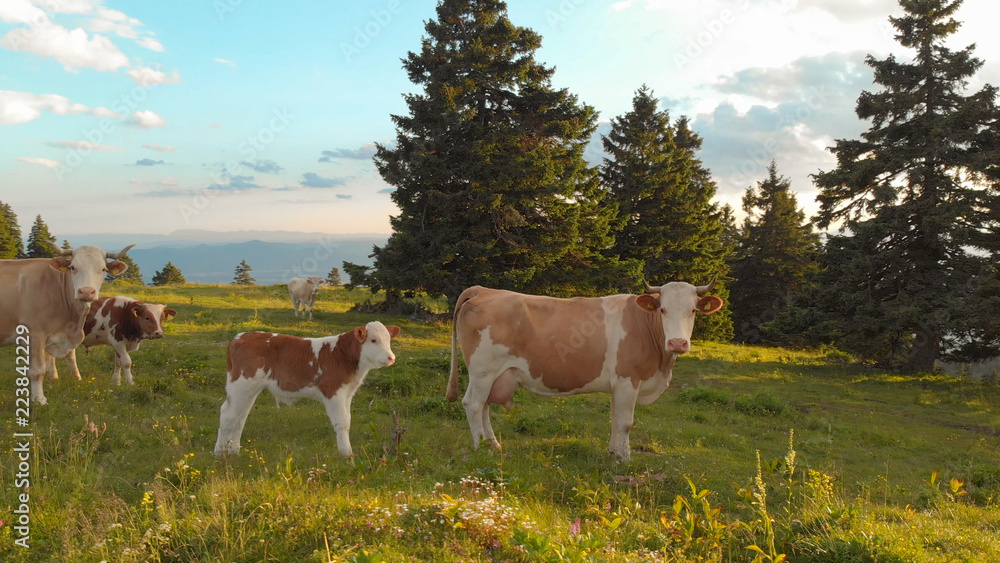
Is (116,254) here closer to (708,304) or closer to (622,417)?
(622,417)

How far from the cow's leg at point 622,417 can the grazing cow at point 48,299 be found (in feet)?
26.4

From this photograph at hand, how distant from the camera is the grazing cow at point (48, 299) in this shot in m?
9.19

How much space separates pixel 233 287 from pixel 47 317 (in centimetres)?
2354

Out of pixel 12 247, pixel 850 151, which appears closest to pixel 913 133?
pixel 850 151

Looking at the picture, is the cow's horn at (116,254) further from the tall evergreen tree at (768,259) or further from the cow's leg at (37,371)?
the tall evergreen tree at (768,259)

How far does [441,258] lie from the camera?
840 inches

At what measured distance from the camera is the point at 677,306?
8.06 meters

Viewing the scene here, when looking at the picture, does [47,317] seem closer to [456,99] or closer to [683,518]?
[683,518]

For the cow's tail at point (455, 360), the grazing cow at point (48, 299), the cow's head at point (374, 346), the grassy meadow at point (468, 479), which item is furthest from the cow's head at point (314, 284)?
the cow's head at point (374, 346)

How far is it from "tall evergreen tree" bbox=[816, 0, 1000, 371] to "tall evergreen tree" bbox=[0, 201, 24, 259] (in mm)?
64078

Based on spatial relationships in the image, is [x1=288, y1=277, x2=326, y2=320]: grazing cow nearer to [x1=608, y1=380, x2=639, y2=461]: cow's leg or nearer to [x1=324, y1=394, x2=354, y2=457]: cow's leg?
[x1=324, y1=394, x2=354, y2=457]: cow's leg

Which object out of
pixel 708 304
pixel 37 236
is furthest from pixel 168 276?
pixel 708 304

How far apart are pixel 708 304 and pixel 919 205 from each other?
16.9m

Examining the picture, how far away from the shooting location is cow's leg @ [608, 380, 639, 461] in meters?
8.21
